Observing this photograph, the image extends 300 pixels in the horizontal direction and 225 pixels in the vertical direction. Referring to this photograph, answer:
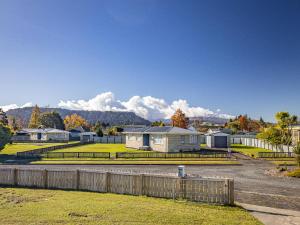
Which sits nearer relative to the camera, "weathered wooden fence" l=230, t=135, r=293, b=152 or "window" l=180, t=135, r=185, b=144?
"weathered wooden fence" l=230, t=135, r=293, b=152

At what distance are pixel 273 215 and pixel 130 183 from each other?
6.83 m

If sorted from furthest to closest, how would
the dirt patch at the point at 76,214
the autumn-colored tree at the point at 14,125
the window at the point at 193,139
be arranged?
the autumn-colored tree at the point at 14,125 → the window at the point at 193,139 → the dirt patch at the point at 76,214

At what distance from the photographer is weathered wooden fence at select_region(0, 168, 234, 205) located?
1416 cm

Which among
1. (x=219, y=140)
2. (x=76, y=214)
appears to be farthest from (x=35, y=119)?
(x=76, y=214)

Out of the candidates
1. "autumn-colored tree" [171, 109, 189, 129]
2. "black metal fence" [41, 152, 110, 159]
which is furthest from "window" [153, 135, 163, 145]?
"autumn-colored tree" [171, 109, 189, 129]

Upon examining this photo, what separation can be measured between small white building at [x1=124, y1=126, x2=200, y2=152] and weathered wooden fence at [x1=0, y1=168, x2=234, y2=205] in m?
31.1

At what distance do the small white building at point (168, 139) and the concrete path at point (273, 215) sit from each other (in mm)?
33950

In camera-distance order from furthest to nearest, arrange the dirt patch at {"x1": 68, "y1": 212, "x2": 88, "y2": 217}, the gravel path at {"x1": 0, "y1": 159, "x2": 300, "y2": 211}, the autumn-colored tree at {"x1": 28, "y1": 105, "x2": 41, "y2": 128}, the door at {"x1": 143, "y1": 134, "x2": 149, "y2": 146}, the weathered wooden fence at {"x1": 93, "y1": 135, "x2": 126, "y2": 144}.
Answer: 1. the autumn-colored tree at {"x1": 28, "y1": 105, "x2": 41, "y2": 128}
2. the weathered wooden fence at {"x1": 93, "y1": 135, "x2": 126, "y2": 144}
3. the door at {"x1": 143, "y1": 134, "x2": 149, "y2": 146}
4. the gravel path at {"x1": 0, "y1": 159, "x2": 300, "y2": 211}
5. the dirt patch at {"x1": 68, "y1": 212, "x2": 88, "y2": 217}

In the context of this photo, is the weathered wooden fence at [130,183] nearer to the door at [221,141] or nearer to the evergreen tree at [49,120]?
the door at [221,141]

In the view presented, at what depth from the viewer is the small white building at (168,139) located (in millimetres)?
48250

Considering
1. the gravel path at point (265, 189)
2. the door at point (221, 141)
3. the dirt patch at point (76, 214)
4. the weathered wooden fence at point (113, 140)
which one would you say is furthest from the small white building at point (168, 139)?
the dirt patch at point (76, 214)

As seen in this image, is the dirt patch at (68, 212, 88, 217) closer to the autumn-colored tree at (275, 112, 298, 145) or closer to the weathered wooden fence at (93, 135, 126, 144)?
the autumn-colored tree at (275, 112, 298, 145)

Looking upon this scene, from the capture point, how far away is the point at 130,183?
15.8 meters

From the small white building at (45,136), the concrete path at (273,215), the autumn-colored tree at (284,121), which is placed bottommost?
the concrete path at (273,215)
